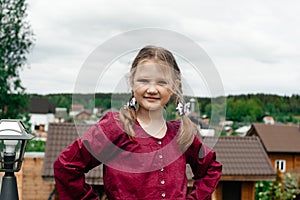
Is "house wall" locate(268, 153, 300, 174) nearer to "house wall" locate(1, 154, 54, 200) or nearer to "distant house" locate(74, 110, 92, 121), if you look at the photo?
"house wall" locate(1, 154, 54, 200)

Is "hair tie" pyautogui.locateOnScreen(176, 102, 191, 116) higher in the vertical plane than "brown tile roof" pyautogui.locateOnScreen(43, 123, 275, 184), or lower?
higher

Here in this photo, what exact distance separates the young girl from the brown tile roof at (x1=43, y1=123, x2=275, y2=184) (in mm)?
5993

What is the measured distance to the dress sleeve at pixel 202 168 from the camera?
5.63ft

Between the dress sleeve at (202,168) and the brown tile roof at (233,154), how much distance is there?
19.4 ft

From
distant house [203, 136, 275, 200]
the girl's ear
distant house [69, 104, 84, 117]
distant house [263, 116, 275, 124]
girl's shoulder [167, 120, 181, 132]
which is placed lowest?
distant house [203, 136, 275, 200]

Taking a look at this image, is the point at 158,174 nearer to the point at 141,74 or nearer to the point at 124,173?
the point at 124,173

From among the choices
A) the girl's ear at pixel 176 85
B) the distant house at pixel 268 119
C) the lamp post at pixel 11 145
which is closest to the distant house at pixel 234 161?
the lamp post at pixel 11 145

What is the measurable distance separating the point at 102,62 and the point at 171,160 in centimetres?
36

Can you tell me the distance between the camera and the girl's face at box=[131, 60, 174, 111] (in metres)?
1.59

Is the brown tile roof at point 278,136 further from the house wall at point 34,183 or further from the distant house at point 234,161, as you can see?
the house wall at point 34,183

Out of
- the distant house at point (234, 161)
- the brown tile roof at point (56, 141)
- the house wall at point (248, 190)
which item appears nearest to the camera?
the brown tile roof at point (56, 141)

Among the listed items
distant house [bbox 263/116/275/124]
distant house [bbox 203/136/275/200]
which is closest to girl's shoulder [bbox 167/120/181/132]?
distant house [bbox 203/136/275/200]

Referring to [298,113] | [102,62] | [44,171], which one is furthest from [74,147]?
[298,113]

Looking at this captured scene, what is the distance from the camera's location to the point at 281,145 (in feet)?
58.4
